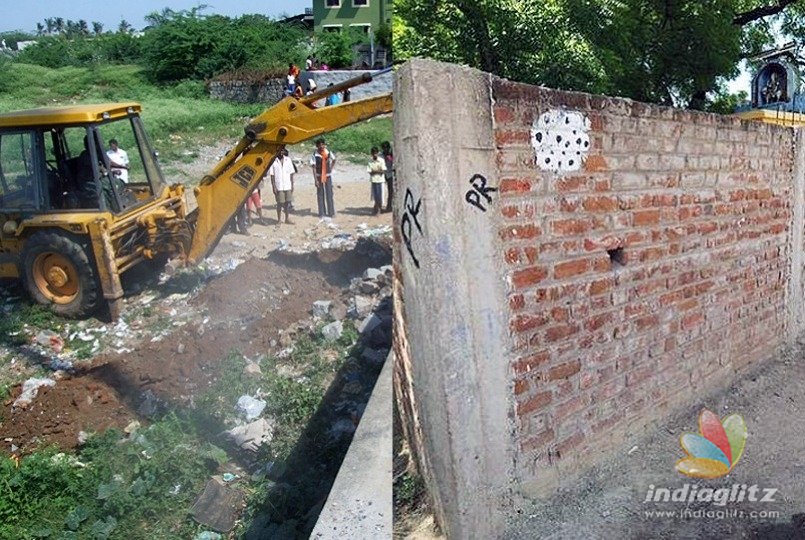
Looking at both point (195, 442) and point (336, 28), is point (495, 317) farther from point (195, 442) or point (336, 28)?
point (336, 28)

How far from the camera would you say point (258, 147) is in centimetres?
797

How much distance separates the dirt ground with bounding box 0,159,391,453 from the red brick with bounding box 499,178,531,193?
3798mm

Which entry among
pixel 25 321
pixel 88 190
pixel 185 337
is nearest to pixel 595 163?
pixel 185 337

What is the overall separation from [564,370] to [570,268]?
0.44 meters

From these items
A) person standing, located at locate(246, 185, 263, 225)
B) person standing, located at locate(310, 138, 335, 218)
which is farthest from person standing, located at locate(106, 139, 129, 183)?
person standing, located at locate(310, 138, 335, 218)

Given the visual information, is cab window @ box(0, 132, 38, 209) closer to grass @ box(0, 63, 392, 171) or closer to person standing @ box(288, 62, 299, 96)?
grass @ box(0, 63, 392, 171)

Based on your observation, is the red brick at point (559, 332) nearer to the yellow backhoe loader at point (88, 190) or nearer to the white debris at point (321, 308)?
the white debris at point (321, 308)

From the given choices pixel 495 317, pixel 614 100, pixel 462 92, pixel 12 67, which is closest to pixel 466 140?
pixel 462 92

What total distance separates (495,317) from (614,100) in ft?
3.92

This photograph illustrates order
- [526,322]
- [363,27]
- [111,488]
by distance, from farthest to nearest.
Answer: [363,27] < [111,488] < [526,322]

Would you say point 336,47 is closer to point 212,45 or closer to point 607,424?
point 212,45

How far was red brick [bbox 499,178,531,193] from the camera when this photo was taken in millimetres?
2602

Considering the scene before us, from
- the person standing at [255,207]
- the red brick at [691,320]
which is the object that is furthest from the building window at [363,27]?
the red brick at [691,320]

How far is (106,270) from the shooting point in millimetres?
7117
